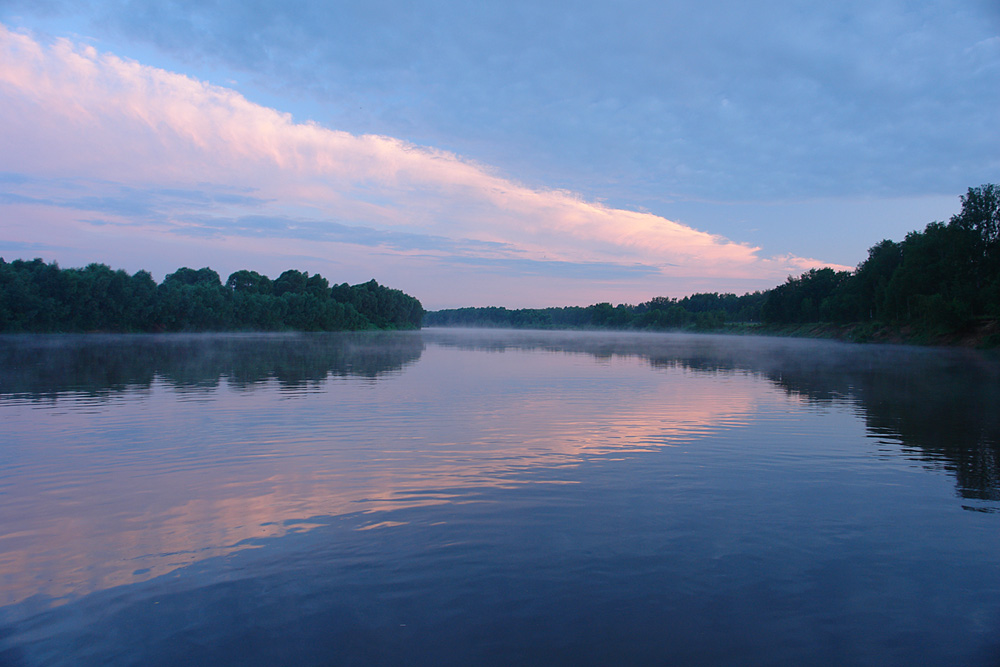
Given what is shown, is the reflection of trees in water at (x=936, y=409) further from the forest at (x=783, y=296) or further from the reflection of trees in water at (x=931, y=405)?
the forest at (x=783, y=296)

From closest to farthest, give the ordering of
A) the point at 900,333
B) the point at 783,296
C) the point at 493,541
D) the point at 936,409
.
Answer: the point at 493,541 < the point at 936,409 < the point at 900,333 < the point at 783,296

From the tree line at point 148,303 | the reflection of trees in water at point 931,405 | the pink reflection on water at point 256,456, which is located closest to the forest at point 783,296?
the tree line at point 148,303

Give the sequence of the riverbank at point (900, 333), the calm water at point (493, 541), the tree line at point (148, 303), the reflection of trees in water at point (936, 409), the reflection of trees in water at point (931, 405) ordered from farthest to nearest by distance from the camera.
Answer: the tree line at point (148, 303)
the riverbank at point (900, 333)
the reflection of trees in water at point (931, 405)
the reflection of trees in water at point (936, 409)
the calm water at point (493, 541)

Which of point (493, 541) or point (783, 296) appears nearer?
point (493, 541)

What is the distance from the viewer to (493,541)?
669 cm

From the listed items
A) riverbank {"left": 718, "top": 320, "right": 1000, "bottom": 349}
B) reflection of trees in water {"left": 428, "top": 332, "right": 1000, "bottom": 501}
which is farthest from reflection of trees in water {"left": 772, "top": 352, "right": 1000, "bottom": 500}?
riverbank {"left": 718, "top": 320, "right": 1000, "bottom": 349}

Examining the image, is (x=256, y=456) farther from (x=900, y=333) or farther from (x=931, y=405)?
(x=900, y=333)

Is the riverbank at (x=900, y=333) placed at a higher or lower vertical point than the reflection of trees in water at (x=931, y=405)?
higher

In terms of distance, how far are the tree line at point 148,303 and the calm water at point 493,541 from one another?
81.9 m

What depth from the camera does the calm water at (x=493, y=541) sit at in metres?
4.73

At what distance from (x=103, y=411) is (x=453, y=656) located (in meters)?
15.3

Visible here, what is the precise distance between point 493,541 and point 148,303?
4206 inches

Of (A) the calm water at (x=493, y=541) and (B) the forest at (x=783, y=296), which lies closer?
(A) the calm water at (x=493, y=541)

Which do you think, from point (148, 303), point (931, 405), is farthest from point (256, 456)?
point (148, 303)
